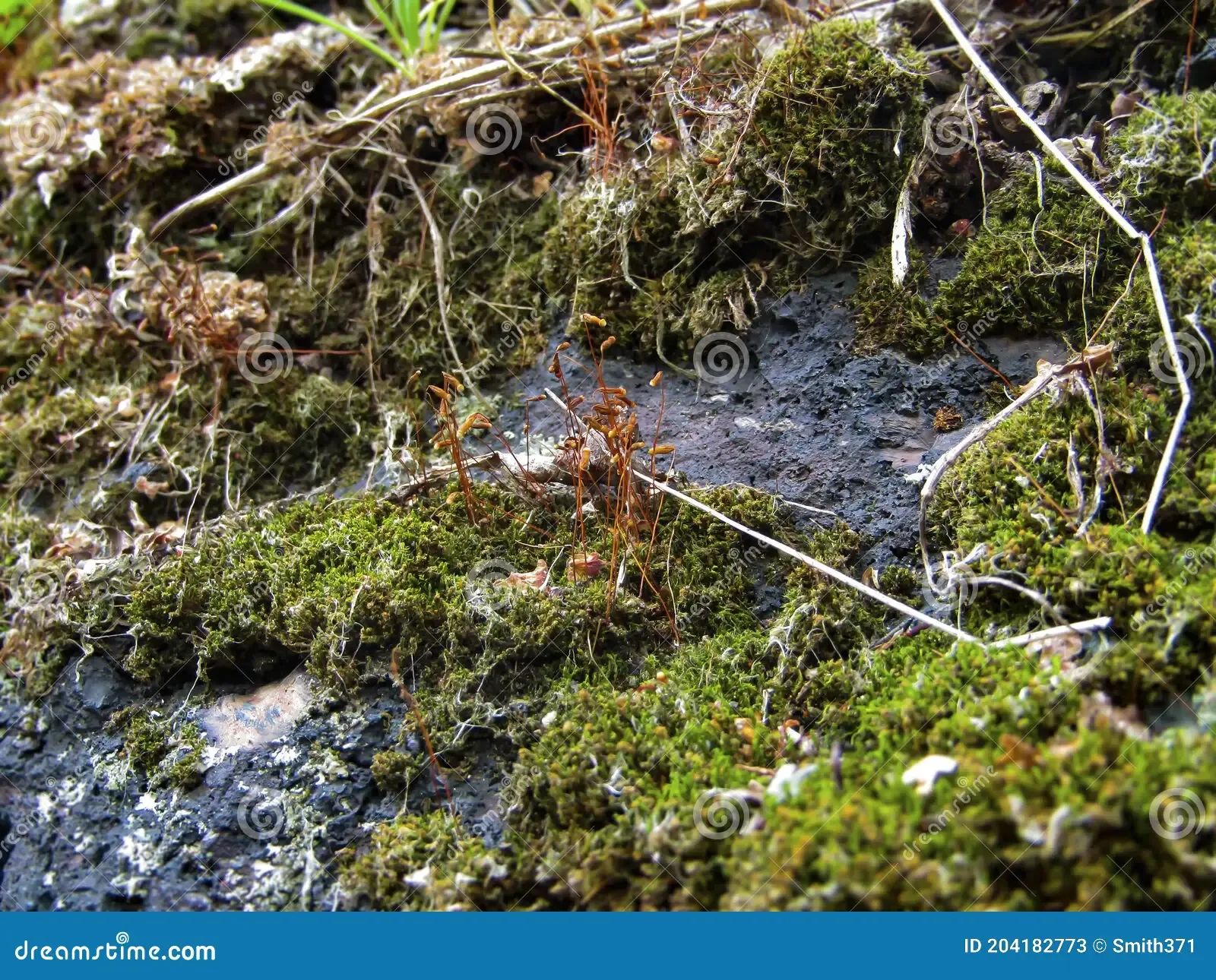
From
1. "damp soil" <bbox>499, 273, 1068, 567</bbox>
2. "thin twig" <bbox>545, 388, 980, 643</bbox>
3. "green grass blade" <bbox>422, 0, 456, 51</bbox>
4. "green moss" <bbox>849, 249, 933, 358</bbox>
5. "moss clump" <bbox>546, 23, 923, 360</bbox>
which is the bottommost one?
"thin twig" <bbox>545, 388, 980, 643</bbox>

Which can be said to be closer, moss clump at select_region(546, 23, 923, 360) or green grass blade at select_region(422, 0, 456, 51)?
moss clump at select_region(546, 23, 923, 360)

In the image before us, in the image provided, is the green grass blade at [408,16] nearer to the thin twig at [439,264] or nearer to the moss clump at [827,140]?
the thin twig at [439,264]

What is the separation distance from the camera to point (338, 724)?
99.3 inches

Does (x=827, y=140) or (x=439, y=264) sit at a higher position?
(x=827, y=140)

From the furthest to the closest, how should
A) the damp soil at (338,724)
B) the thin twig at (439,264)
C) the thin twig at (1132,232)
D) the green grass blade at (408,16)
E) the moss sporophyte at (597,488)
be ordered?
the green grass blade at (408,16)
the thin twig at (439,264)
the damp soil at (338,724)
the thin twig at (1132,232)
the moss sporophyte at (597,488)

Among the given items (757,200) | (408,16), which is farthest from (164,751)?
(408,16)

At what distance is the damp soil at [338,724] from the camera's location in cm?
238

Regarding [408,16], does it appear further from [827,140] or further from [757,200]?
[827,140]

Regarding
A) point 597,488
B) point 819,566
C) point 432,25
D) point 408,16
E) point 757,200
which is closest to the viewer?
point 819,566

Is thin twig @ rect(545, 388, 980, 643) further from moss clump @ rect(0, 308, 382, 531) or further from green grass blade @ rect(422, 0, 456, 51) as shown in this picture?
green grass blade @ rect(422, 0, 456, 51)

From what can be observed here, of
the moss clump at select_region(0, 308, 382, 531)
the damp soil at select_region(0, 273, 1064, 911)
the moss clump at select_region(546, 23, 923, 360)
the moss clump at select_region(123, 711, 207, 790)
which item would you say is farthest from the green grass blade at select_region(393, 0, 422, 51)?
the moss clump at select_region(123, 711, 207, 790)

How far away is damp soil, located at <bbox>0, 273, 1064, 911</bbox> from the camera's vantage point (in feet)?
7.80

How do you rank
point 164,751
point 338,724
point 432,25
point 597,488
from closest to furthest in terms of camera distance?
point 338,724, point 164,751, point 597,488, point 432,25

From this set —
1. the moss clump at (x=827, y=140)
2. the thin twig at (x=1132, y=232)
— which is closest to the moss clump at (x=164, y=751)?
the moss clump at (x=827, y=140)
